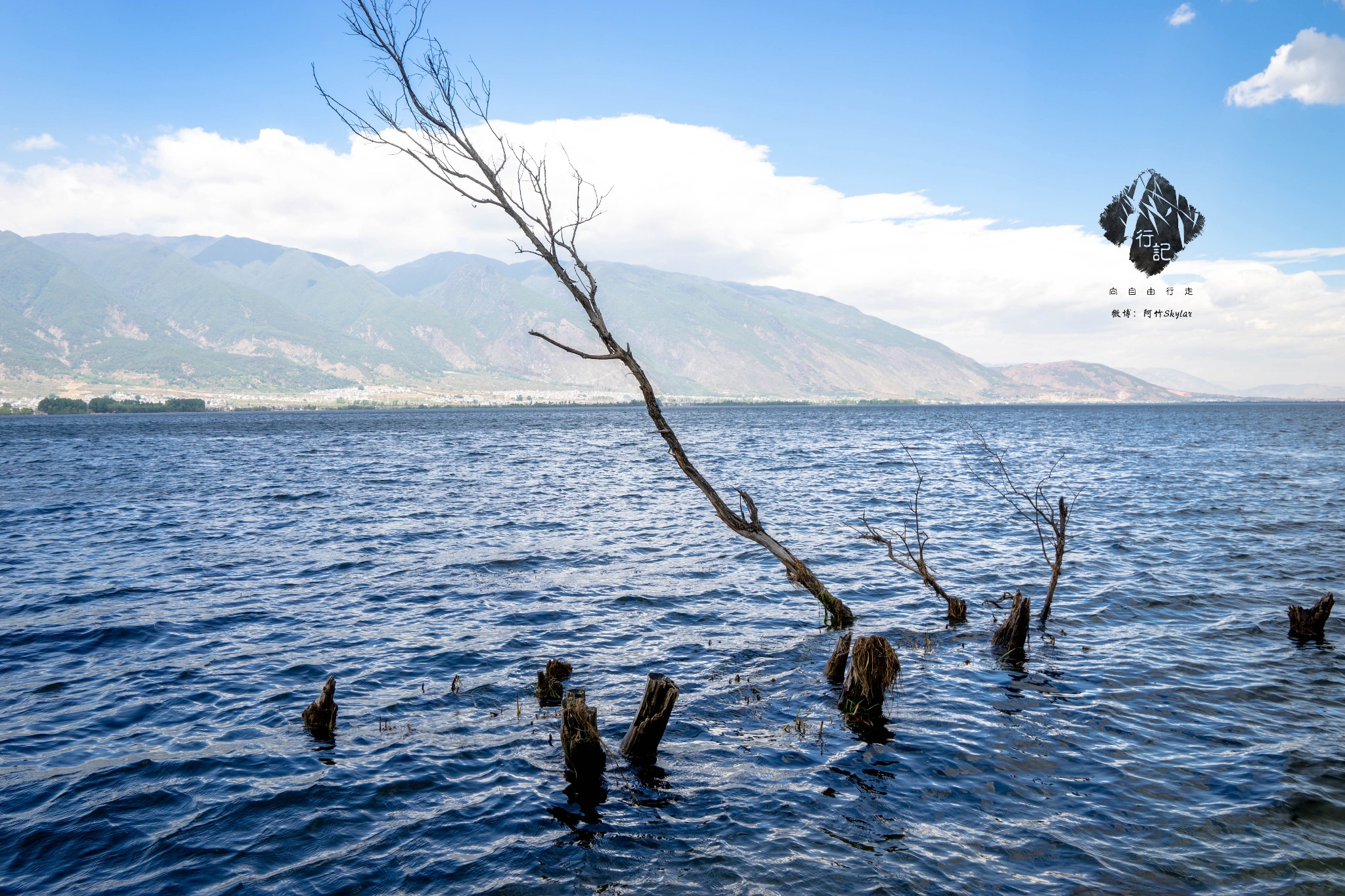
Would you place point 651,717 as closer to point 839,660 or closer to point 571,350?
point 839,660

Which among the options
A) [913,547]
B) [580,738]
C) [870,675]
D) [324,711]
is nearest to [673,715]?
[580,738]

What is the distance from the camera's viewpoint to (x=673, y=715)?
11.8 m

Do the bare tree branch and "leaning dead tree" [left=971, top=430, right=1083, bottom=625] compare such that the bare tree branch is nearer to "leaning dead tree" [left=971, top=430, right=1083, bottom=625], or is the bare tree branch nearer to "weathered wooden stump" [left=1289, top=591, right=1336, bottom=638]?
"leaning dead tree" [left=971, top=430, right=1083, bottom=625]

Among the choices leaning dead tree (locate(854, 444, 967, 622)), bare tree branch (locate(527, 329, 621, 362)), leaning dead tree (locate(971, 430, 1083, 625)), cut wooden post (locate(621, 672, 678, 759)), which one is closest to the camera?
bare tree branch (locate(527, 329, 621, 362))

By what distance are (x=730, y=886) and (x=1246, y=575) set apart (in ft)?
66.7

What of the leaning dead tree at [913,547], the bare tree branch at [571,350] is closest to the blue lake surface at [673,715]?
the leaning dead tree at [913,547]

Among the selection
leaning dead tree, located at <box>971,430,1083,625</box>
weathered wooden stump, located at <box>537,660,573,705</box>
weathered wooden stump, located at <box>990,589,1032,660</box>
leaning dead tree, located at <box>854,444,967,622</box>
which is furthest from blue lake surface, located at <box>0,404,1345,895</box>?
leaning dead tree, located at <box>971,430,1083,625</box>

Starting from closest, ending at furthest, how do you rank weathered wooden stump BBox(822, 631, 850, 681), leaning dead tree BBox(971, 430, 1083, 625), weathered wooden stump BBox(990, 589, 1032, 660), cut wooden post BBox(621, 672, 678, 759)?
1. cut wooden post BBox(621, 672, 678, 759)
2. weathered wooden stump BBox(822, 631, 850, 681)
3. weathered wooden stump BBox(990, 589, 1032, 660)
4. leaning dead tree BBox(971, 430, 1083, 625)

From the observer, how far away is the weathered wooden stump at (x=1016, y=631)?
46.2 ft

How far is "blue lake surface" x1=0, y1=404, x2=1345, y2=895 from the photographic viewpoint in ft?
26.5

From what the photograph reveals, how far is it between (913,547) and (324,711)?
738 inches

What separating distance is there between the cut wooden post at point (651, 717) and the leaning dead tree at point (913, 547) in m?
5.71

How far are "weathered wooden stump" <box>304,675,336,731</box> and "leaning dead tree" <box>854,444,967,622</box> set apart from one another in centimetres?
999

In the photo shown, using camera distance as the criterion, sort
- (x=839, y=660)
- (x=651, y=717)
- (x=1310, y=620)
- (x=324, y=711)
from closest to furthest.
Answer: (x=651, y=717), (x=324, y=711), (x=839, y=660), (x=1310, y=620)
